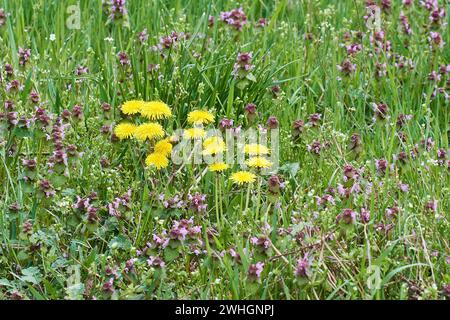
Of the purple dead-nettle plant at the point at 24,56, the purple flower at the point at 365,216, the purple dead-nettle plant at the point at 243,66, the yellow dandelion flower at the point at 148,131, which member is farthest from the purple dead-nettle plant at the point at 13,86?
the purple flower at the point at 365,216

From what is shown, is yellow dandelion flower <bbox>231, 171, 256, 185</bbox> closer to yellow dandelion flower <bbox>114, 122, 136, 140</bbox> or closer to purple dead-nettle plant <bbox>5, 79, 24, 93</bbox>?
yellow dandelion flower <bbox>114, 122, 136, 140</bbox>

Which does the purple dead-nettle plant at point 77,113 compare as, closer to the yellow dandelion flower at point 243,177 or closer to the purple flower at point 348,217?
the yellow dandelion flower at point 243,177

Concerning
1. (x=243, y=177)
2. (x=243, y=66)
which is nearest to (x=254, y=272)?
(x=243, y=177)

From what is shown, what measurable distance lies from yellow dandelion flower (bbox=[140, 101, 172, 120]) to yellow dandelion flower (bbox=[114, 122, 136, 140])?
8 cm

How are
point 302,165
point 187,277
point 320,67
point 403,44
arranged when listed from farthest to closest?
point 403,44 → point 320,67 → point 302,165 → point 187,277

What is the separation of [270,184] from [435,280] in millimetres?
697

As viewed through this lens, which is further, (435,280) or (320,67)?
(320,67)

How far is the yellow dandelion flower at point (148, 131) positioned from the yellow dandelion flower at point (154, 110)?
61 mm

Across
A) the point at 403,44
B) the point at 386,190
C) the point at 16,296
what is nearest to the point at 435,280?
the point at 386,190

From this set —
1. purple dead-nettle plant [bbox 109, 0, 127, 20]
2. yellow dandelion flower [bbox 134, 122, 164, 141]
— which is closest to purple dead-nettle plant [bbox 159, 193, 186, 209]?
yellow dandelion flower [bbox 134, 122, 164, 141]

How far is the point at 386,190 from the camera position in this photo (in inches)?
156

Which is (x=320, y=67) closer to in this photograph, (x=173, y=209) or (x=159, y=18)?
(x=159, y=18)
